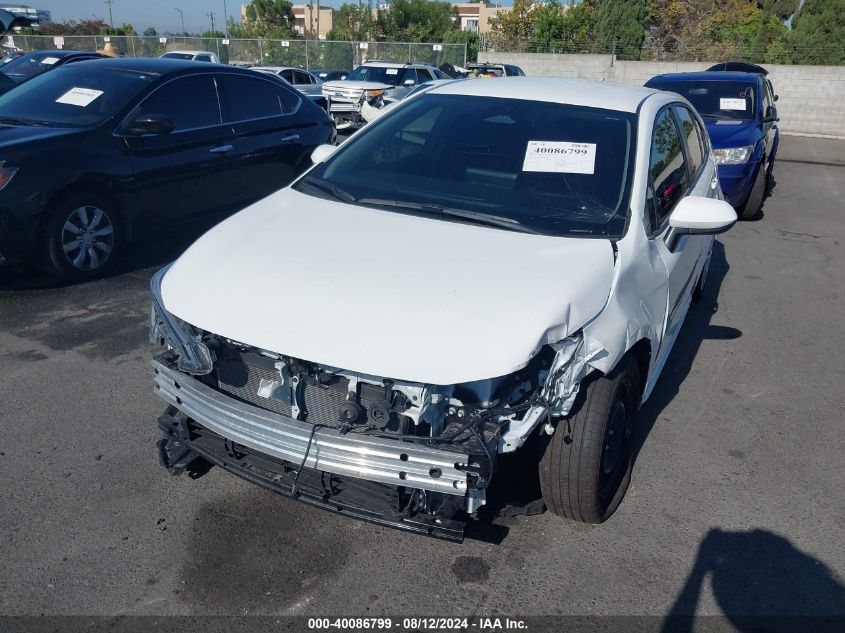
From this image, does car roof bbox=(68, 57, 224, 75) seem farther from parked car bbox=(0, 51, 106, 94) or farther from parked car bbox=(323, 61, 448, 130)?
parked car bbox=(0, 51, 106, 94)

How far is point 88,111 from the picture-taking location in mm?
6027

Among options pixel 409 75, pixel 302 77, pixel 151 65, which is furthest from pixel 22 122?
pixel 302 77

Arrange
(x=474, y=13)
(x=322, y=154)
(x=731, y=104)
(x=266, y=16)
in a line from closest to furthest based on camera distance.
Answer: (x=322, y=154) → (x=731, y=104) → (x=266, y=16) → (x=474, y=13)

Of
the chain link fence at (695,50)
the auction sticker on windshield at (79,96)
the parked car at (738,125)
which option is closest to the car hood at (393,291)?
the auction sticker on windshield at (79,96)

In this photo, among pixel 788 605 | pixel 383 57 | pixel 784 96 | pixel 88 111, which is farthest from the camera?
pixel 383 57

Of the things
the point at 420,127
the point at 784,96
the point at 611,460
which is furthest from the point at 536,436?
the point at 784,96

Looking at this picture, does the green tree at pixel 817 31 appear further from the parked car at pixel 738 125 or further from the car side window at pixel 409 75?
the parked car at pixel 738 125

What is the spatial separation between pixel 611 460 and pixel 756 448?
121cm

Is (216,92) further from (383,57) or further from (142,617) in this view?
(383,57)

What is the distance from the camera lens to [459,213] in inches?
134

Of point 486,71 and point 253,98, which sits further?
point 486,71

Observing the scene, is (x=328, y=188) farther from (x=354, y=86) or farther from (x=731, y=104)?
(x=354, y=86)

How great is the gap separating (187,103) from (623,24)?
29599 mm

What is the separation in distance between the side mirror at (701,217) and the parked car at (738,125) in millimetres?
5729
